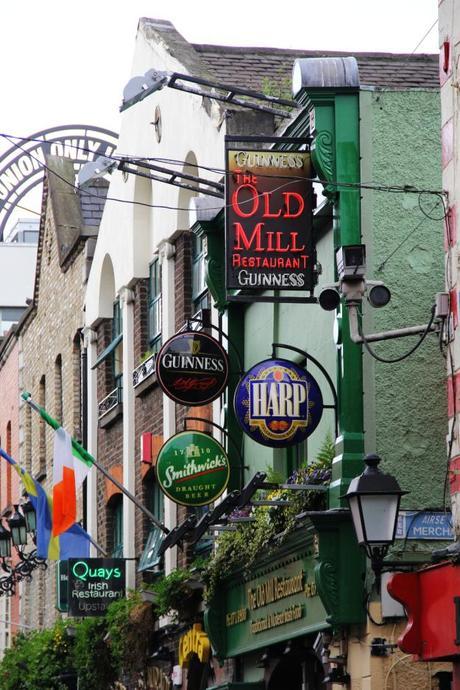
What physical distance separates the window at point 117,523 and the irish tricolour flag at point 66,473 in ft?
12.4

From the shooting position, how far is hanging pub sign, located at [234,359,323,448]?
18.4 meters

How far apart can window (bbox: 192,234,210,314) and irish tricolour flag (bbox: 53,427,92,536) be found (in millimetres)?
Result: 2646

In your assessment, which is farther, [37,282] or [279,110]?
[37,282]

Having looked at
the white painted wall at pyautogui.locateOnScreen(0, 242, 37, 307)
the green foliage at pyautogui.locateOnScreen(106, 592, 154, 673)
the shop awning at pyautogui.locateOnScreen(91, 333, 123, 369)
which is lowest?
the green foliage at pyautogui.locateOnScreen(106, 592, 154, 673)

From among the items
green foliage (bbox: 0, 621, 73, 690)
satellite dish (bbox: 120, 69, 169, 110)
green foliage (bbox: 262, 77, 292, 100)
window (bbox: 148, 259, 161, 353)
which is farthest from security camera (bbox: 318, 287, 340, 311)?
green foliage (bbox: 0, 621, 73, 690)

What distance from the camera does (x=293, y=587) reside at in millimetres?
18891

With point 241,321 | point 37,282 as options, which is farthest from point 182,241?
point 37,282

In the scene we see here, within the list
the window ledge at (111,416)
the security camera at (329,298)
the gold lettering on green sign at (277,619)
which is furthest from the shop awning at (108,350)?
the security camera at (329,298)

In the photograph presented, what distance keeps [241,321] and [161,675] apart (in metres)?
5.75

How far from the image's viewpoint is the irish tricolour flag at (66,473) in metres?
25.1

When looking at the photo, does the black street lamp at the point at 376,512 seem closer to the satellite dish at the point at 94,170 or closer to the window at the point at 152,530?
the satellite dish at the point at 94,170

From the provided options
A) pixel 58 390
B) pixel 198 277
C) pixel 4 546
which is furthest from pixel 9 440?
pixel 198 277

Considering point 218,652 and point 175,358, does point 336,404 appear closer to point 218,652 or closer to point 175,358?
point 175,358

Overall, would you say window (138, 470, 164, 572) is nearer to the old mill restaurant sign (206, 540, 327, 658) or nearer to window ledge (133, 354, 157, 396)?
window ledge (133, 354, 157, 396)
